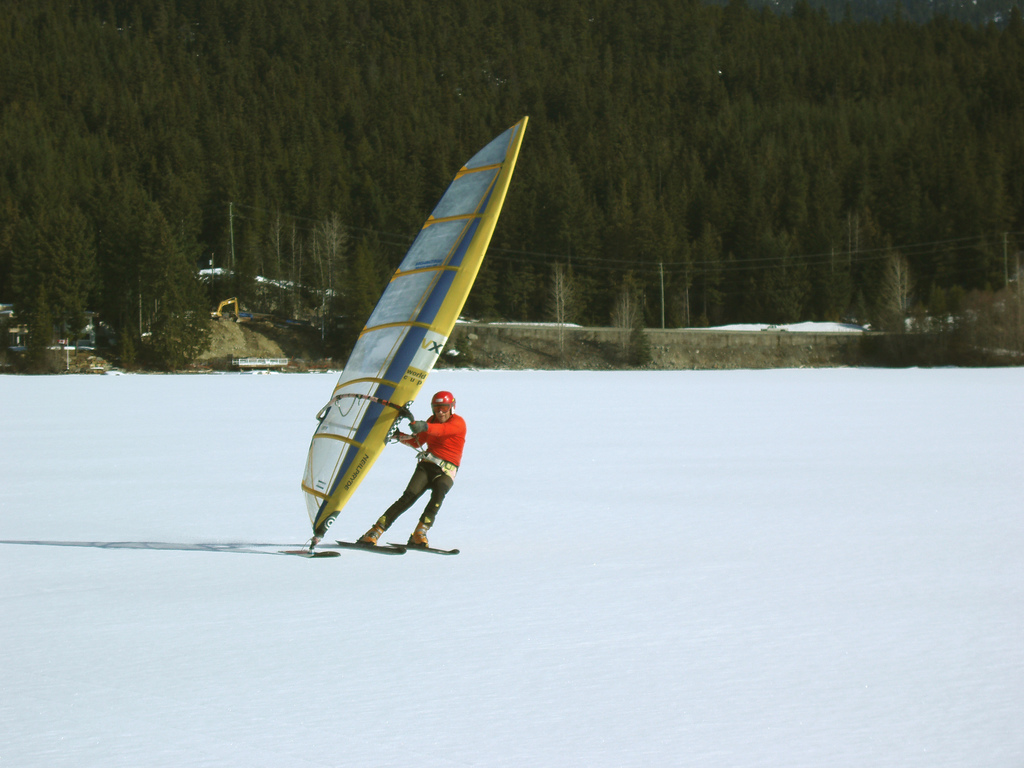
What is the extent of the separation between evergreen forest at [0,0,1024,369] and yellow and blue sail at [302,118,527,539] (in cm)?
4115

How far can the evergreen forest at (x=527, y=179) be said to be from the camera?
2104 inches

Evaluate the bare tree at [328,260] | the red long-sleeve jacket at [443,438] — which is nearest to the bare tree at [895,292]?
the bare tree at [328,260]

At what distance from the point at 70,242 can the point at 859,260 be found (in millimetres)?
51075

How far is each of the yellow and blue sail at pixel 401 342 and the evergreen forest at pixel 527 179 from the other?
1620 inches

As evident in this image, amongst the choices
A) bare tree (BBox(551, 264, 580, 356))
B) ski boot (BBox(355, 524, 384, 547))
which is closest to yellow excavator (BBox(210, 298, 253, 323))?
bare tree (BBox(551, 264, 580, 356))

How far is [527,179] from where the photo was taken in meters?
75.7

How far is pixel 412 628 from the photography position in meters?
4.99

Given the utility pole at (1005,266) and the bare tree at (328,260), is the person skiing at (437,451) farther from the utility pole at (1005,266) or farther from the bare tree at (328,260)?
the utility pole at (1005,266)

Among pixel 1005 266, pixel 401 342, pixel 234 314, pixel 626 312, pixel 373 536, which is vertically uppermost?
pixel 1005 266

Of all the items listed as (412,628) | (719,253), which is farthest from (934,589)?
(719,253)

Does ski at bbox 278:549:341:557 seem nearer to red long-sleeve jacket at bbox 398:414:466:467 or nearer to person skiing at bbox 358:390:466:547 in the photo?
person skiing at bbox 358:390:466:547

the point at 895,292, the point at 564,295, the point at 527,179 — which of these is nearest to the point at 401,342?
the point at 564,295

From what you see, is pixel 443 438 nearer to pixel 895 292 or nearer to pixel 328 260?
pixel 328 260

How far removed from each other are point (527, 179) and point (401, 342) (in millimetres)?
70946
